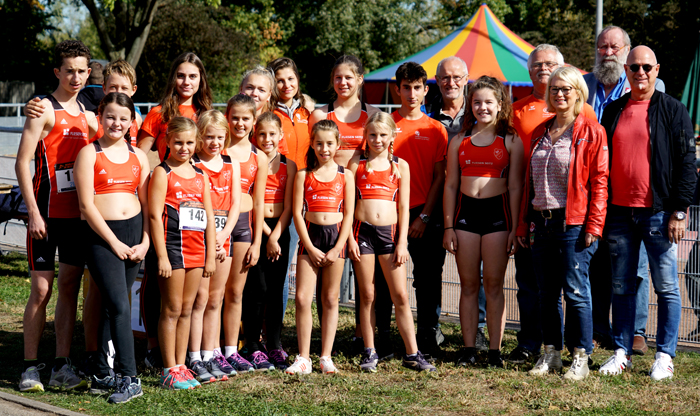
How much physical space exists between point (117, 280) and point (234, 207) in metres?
0.90

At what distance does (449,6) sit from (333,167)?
35880mm

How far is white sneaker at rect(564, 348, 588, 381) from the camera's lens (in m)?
4.91

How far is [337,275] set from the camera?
5152 mm

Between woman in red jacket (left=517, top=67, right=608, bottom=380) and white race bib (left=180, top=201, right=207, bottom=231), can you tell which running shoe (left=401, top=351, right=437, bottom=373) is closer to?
woman in red jacket (left=517, top=67, right=608, bottom=380)

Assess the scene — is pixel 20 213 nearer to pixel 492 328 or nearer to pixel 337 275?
pixel 337 275

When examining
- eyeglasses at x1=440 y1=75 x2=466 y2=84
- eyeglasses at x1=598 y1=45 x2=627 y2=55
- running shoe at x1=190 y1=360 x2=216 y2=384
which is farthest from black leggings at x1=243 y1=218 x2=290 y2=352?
eyeglasses at x1=598 y1=45 x2=627 y2=55

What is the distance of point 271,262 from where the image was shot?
536 cm

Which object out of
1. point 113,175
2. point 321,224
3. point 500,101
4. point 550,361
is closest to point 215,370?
point 321,224

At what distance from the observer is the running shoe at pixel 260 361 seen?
5207 mm

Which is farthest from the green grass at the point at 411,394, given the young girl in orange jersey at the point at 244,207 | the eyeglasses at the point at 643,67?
the eyeglasses at the point at 643,67

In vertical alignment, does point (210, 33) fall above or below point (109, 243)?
above

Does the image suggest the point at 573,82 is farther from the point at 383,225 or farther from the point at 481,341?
the point at 481,341

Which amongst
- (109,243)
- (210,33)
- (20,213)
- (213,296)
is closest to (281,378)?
(213,296)

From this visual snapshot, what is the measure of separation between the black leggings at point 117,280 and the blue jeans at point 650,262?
326 cm
